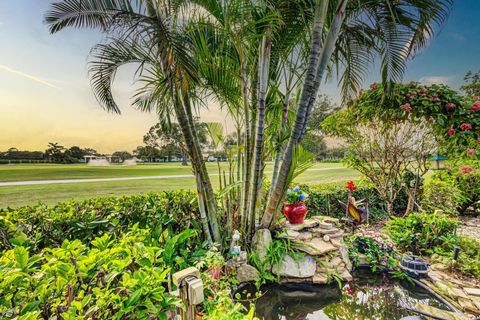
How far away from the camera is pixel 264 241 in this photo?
9.54ft

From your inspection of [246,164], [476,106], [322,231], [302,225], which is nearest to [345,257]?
[322,231]

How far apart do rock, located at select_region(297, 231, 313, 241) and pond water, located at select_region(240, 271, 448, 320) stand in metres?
0.59

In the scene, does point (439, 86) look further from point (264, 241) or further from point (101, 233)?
point (101, 233)

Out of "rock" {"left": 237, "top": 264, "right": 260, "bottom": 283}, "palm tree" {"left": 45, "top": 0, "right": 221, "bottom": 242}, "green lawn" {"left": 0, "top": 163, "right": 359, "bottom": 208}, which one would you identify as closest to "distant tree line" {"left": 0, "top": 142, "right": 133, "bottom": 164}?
"green lawn" {"left": 0, "top": 163, "right": 359, "bottom": 208}

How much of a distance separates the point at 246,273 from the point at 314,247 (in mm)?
962

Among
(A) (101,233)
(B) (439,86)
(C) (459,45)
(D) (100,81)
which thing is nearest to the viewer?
(A) (101,233)

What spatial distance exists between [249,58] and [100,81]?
1.77 meters

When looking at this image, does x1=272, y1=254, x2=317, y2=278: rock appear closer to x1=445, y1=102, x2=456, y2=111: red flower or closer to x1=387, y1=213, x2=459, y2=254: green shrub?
x1=387, y1=213, x2=459, y2=254: green shrub

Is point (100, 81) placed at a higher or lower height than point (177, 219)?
higher

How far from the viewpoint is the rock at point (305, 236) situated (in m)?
3.13

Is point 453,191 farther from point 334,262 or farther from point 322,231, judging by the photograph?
point 334,262

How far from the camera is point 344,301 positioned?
250cm

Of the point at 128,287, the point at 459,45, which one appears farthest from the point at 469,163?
the point at 128,287

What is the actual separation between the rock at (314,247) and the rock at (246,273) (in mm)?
645
